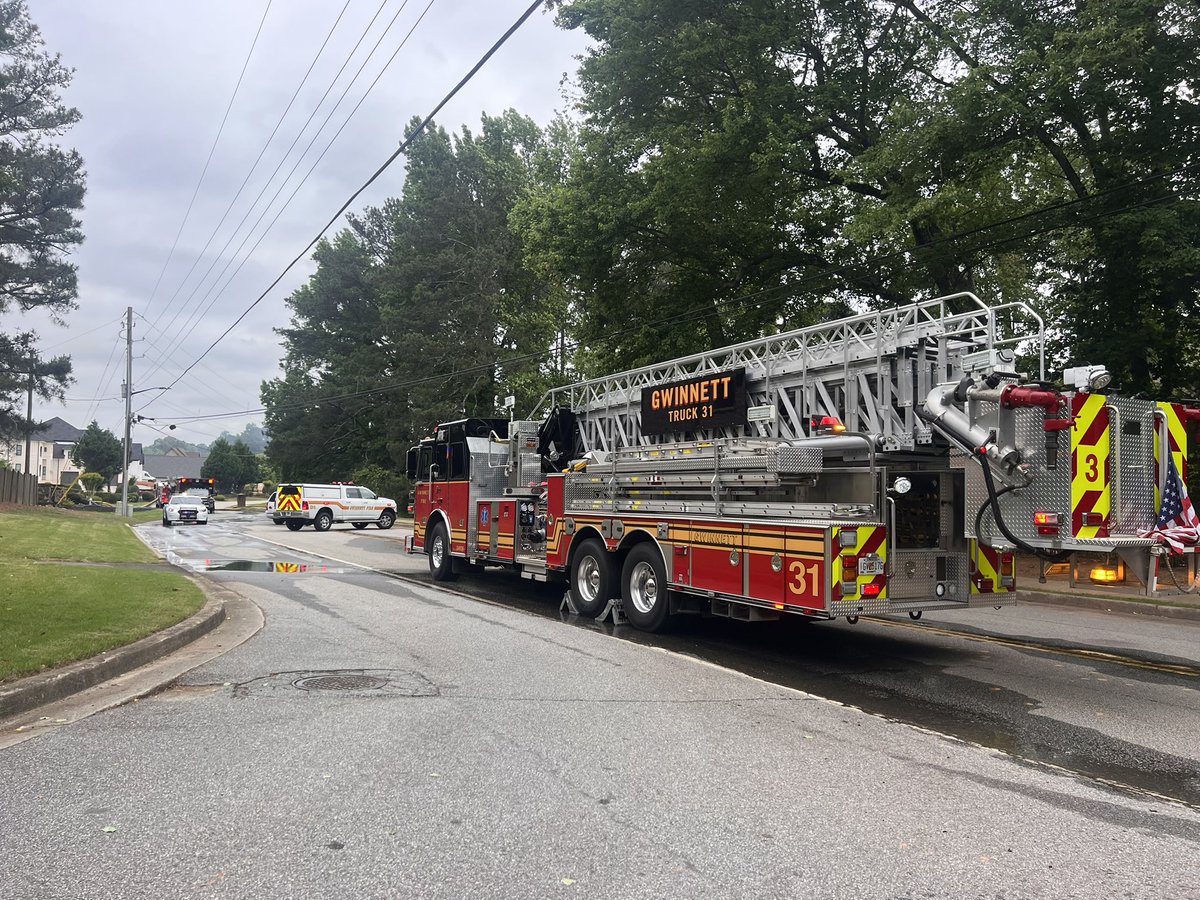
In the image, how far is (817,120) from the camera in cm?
1797

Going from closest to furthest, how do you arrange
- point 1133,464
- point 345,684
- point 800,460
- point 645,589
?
point 345,684 → point 1133,464 → point 800,460 → point 645,589

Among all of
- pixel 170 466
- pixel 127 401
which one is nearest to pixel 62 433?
pixel 170 466

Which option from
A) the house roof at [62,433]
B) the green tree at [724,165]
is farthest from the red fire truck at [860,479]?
the house roof at [62,433]

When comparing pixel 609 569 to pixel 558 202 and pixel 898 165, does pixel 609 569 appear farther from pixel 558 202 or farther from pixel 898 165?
pixel 558 202

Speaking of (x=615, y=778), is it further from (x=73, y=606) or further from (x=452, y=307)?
(x=452, y=307)

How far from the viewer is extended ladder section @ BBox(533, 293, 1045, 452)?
8.12 meters

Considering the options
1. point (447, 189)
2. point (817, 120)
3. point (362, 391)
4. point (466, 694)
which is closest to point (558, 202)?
point (817, 120)

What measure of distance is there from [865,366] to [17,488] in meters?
43.7

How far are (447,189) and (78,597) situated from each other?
37.9 metres

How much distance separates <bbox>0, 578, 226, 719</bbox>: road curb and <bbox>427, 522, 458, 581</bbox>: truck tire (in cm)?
648

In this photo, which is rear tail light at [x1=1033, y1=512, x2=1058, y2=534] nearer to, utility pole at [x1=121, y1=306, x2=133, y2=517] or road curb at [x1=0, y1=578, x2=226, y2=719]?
road curb at [x1=0, y1=578, x2=226, y2=719]

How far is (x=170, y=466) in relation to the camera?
149375mm

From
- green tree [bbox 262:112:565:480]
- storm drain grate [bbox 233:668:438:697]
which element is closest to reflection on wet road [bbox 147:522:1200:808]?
storm drain grate [bbox 233:668:438:697]

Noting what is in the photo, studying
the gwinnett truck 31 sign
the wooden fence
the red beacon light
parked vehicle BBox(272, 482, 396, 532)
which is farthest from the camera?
the wooden fence
